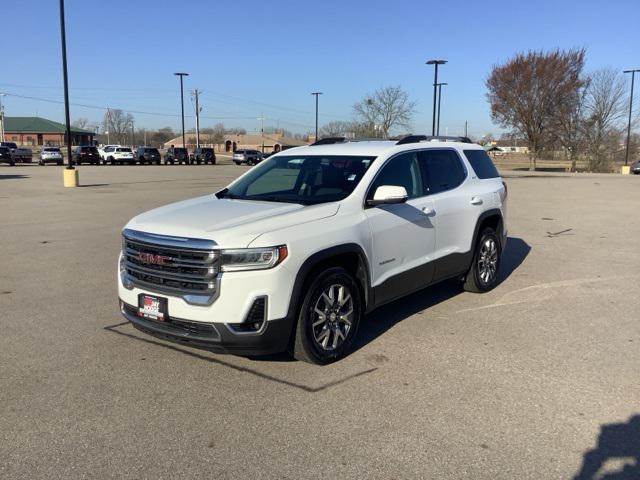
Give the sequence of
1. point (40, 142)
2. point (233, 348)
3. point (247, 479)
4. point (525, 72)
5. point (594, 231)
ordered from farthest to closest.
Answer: point (40, 142)
point (525, 72)
point (594, 231)
point (233, 348)
point (247, 479)

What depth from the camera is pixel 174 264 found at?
411cm

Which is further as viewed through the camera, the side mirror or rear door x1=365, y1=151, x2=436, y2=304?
rear door x1=365, y1=151, x2=436, y2=304

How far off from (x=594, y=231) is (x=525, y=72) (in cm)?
4236

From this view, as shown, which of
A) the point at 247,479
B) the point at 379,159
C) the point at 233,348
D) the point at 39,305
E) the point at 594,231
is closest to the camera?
the point at 247,479

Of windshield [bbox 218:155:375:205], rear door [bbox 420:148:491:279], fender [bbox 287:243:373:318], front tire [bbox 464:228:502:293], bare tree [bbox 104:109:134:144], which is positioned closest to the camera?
fender [bbox 287:243:373:318]

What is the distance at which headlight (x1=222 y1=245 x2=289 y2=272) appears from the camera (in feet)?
12.9

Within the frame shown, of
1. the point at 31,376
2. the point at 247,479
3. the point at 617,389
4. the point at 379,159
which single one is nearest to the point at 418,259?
the point at 379,159

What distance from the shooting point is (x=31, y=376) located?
4254 mm

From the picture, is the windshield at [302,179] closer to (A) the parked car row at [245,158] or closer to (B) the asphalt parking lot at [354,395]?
(B) the asphalt parking lot at [354,395]

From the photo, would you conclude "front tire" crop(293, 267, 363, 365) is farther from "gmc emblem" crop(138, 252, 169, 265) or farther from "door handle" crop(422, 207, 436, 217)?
"door handle" crop(422, 207, 436, 217)

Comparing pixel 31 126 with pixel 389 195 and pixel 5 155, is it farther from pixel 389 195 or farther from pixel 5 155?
pixel 389 195

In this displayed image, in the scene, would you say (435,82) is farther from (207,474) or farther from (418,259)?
(207,474)

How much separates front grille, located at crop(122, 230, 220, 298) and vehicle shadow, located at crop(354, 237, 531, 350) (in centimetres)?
158

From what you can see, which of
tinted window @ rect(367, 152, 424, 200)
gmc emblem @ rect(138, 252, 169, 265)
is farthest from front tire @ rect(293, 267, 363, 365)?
gmc emblem @ rect(138, 252, 169, 265)
